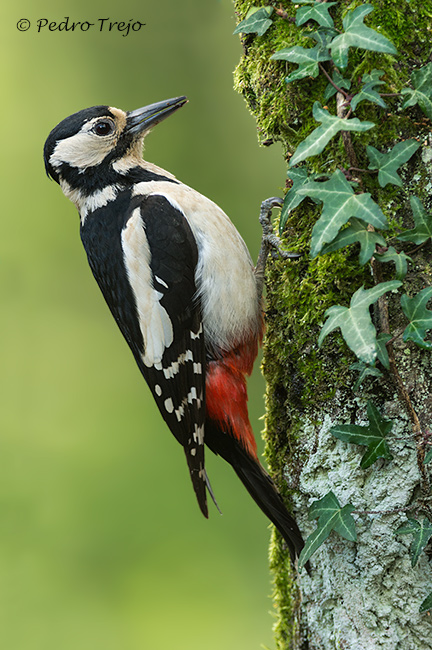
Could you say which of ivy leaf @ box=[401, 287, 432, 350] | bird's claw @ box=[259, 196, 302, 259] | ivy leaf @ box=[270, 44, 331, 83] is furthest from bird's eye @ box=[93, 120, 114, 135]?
ivy leaf @ box=[401, 287, 432, 350]

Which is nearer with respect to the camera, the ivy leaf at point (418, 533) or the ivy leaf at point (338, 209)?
the ivy leaf at point (338, 209)

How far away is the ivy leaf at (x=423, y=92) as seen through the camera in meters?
1.45

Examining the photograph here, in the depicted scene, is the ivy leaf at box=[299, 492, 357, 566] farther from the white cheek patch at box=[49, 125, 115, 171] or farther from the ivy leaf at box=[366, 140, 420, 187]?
the white cheek patch at box=[49, 125, 115, 171]

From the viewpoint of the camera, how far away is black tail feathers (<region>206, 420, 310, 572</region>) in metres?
1.82

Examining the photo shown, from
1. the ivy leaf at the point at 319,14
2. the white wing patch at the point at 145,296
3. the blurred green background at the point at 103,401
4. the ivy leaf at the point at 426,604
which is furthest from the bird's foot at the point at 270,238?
the blurred green background at the point at 103,401

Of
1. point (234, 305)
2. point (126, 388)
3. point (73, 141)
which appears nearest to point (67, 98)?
point (126, 388)

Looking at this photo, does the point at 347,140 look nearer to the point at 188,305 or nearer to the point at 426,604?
the point at 188,305

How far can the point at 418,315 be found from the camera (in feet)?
4.60

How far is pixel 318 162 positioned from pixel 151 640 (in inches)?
130

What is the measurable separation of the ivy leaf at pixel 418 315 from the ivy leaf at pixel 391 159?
0.26 m

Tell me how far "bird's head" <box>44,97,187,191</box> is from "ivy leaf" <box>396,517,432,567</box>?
1525 millimetres

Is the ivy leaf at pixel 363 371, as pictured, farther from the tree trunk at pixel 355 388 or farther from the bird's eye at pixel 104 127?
the bird's eye at pixel 104 127

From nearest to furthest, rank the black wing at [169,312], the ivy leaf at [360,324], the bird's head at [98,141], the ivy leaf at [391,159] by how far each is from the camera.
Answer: the ivy leaf at [360,324], the ivy leaf at [391,159], the black wing at [169,312], the bird's head at [98,141]

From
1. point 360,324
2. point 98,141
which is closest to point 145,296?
point 98,141
